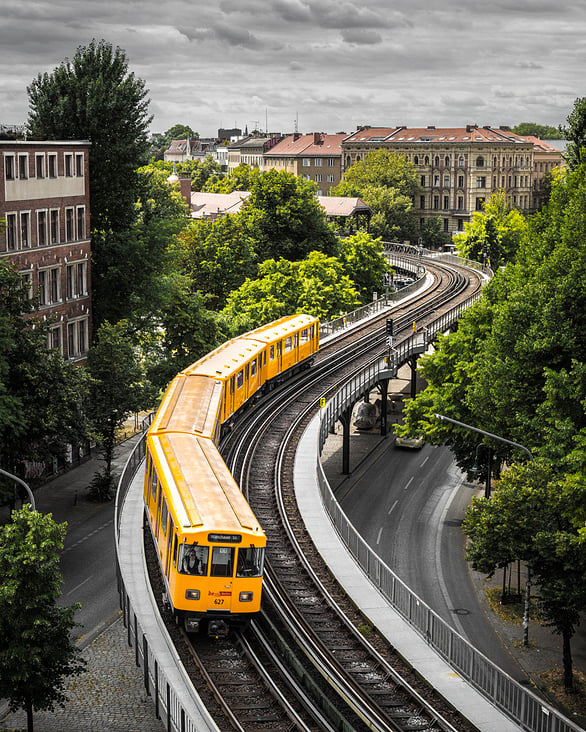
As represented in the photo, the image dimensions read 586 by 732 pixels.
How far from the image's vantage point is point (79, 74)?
6825 cm

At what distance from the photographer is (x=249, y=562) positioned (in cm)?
2995

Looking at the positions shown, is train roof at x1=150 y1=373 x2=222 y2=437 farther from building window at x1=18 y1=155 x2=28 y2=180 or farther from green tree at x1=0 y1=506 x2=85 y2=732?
building window at x1=18 y1=155 x2=28 y2=180

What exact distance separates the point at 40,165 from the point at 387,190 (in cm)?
11627

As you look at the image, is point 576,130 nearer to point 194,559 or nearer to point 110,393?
point 110,393

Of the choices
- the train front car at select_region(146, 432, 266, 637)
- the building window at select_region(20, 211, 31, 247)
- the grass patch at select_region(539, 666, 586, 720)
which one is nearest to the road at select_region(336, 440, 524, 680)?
the grass patch at select_region(539, 666, 586, 720)

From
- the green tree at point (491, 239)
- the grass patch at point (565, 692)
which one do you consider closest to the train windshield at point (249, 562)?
the grass patch at point (565, 692)

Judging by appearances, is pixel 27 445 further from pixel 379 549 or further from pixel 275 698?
pixel 275 698

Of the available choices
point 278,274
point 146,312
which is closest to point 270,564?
point 146,312

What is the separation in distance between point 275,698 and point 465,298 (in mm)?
78495

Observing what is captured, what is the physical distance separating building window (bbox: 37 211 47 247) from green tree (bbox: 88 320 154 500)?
25.2 ft

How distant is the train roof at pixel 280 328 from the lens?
63406 millimetres

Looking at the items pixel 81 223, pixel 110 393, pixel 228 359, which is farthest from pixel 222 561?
pixel 81 223

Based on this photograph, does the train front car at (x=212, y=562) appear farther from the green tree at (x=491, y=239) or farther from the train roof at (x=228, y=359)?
the green tree at (x=491, y=239)

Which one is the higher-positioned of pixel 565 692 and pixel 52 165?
pixel 52 165
